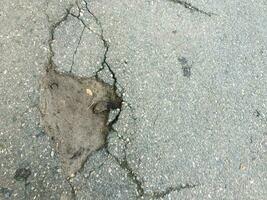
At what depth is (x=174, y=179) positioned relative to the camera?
276 centimetres

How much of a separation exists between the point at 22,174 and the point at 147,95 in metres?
1.00

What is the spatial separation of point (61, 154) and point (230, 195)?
1.15m

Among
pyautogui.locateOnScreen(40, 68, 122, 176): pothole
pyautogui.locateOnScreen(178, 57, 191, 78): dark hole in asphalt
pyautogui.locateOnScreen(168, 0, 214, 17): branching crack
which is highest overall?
pyautogui.locateOnScreen(168, 0, 214, 17): branching crack

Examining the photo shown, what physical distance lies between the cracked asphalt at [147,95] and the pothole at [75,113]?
5 centimetres

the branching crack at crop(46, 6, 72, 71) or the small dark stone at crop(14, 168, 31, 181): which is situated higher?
the branching crack at crop(46, 6, 72, 71)

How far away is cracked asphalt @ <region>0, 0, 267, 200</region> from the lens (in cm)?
265

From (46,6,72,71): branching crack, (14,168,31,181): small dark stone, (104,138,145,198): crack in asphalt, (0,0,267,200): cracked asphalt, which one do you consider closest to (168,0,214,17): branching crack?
(0,0,267,200): cracked asphalt

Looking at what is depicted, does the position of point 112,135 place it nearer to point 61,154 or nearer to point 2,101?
point 61,154

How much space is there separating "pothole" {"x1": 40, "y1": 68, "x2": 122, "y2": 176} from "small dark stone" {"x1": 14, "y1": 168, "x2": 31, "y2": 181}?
0.22 m

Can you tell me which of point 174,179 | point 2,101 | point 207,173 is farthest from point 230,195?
point 2,101

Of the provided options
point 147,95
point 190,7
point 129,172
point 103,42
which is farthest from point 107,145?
point 190,7

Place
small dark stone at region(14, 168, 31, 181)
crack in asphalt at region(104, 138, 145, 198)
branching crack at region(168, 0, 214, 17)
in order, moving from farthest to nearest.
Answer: branching crack at region(168, 0, 214, 17) < crack in asphalt at region(104, 138, 145, 198) < small dark stone at region(14, 168, 31, 181)

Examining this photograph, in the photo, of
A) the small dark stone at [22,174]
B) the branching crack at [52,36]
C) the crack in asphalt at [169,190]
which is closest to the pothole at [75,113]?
the branching crack at [52,36]

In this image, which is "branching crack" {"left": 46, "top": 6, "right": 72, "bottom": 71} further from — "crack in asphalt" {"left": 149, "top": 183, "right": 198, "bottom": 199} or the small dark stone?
"crack in asphalt" {"left": 149, "top": 183, "right": 198, "bottom": 199}
